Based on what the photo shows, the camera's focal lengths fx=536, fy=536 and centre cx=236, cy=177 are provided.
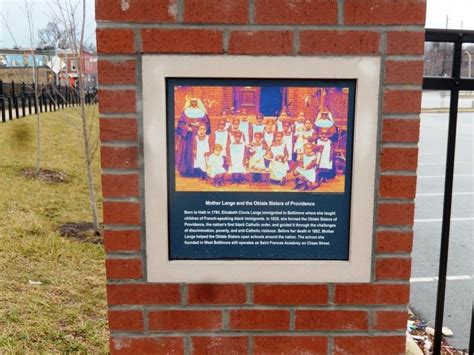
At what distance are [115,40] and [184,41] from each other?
0.23 m

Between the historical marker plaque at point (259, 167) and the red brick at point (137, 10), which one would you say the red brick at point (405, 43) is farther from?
the red brick at point (137, 10)

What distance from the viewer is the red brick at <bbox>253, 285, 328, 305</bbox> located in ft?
6.40

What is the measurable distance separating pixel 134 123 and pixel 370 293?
1043 millimetres

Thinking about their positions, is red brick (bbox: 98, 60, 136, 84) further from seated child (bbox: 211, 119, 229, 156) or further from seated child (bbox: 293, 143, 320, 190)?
seated child (bbox: 293, 143, 320, 190)

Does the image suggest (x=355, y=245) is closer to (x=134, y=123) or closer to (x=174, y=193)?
(x=174, y=193)

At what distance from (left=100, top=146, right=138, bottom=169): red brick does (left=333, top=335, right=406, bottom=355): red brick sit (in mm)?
994

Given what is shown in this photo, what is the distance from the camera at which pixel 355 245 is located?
1907 mm

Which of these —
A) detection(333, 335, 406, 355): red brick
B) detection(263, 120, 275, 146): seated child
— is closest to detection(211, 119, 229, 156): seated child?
detection(263, 120, 275, 146): seated child

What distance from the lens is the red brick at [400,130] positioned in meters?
1.84

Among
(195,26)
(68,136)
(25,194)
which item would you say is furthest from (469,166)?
(195,26)

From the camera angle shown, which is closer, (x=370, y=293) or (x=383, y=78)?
(x=383, y=78)

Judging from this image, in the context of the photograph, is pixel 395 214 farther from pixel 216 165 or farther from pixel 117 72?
pixel 117 72

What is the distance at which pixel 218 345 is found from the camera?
200 centimetres

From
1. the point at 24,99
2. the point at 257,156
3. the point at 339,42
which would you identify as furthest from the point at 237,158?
the point at 24,99
